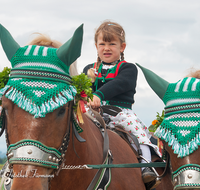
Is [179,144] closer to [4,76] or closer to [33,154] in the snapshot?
[33,154]

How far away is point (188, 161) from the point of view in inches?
115

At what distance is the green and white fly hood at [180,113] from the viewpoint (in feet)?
9.78

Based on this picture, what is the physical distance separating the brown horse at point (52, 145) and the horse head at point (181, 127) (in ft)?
2.72

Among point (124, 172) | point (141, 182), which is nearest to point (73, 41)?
point (124, 172)

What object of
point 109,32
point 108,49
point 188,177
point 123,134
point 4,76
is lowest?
point 188,177

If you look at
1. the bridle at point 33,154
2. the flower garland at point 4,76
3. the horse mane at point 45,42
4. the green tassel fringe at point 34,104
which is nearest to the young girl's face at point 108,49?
the horse mane at point 45,42

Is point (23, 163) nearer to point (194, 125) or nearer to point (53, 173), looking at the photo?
point (53, 173)

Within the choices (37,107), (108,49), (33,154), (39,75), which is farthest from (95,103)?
(108,49)

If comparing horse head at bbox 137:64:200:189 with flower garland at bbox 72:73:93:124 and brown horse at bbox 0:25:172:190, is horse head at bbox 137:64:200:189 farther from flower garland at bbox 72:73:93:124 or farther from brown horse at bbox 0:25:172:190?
brown horse at bbox 0:25:172:190

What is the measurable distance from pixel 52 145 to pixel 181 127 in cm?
143

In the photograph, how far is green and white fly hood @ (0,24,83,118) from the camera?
8.66 feet

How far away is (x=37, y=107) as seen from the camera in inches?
103

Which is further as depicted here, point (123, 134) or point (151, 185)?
point (123, 134)

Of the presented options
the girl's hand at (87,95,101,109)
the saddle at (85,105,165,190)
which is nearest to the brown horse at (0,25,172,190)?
the girl's hand at (87,95,101,109)
